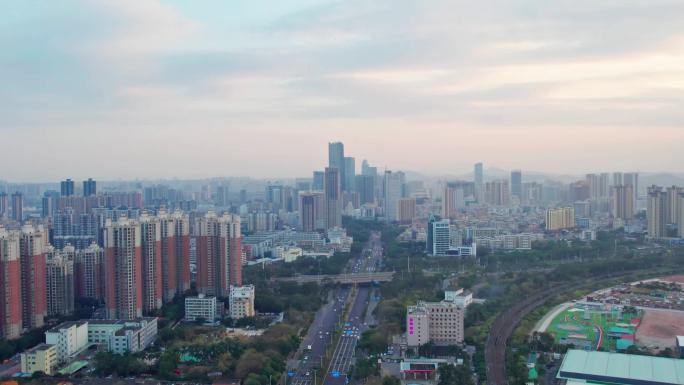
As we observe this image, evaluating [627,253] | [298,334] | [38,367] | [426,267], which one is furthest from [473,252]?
[38,367]

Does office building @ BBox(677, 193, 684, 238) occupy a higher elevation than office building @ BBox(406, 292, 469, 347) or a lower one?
higher

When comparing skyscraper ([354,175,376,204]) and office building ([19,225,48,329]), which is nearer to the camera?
office building ([19,225,48,329])

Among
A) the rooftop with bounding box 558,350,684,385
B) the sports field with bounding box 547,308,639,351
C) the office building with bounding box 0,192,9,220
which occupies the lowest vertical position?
the sports field with bounding box 547,308,639,351

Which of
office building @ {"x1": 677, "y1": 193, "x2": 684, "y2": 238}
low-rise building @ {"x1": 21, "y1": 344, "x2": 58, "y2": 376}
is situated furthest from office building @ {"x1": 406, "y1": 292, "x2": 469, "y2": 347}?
office building @ {"x1": 677, "y1": 193, "x2": 684, "y2": 238}

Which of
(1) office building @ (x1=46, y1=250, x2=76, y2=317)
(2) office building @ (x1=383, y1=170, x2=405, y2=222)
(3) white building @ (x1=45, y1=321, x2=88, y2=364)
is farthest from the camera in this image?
(2) office building @ (x1=383, y1=170, x2=405, y2=222)

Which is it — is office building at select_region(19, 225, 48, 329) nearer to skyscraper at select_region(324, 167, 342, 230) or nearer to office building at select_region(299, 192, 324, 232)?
office building at select_region(299, 192, 324, 232)

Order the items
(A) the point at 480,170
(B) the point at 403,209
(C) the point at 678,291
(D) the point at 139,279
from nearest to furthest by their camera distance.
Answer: (D) the point at 139,279 < (C) the point at 678,291 < (B) the point at 403,209 < (A) the point at 480,170

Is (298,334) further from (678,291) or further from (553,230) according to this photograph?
(553,230)
